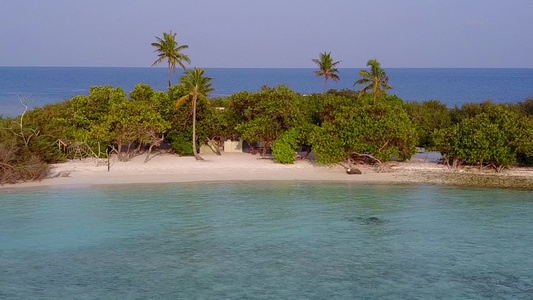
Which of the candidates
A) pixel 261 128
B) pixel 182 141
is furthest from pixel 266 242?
pixel 182 141

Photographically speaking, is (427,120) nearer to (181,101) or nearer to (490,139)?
(490,139)

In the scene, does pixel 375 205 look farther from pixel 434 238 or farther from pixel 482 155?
pixel 482 155

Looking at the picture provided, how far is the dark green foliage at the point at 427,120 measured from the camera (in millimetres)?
40062

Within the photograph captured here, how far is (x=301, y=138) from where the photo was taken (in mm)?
38281

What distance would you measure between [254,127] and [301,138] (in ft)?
10.7

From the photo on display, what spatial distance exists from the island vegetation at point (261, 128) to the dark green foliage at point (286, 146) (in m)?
0.07

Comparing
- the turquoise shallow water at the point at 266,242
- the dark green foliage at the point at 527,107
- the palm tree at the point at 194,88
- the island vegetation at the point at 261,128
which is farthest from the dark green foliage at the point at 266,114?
the dark green foliage at the point at 527,107

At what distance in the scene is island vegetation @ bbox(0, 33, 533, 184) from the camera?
35406 mm

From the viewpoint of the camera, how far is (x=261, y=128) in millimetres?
Result: 38594

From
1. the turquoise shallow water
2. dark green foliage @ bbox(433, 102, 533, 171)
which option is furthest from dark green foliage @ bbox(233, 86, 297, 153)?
dark green foliage @ bbox(433, 102, 533, 171)

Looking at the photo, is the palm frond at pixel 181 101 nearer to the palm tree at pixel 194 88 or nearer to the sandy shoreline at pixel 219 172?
the palm tree at pixel 194 88

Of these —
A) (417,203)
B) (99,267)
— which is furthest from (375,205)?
(99,267)

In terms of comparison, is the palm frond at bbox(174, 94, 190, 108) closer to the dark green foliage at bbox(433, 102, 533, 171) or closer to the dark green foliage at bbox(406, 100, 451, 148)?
the dark green foliage at bbox(406, 100, 451, 148)

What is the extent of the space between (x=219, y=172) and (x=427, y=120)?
16.0m
